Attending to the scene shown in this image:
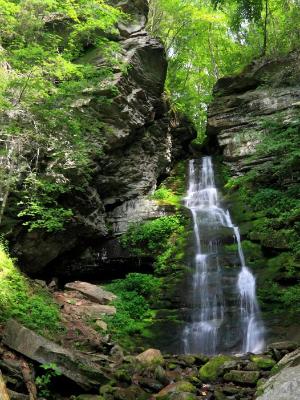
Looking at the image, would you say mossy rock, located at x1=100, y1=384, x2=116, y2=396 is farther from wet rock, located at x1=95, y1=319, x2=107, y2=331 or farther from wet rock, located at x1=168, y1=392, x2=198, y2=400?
wet rock, located at x1=95, y1=319, x2=107, y2=331

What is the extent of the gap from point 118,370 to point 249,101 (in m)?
16.7

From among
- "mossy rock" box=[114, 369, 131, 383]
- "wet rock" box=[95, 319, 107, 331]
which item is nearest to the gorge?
"mossy rock" box=[114, 369, 131, 383]

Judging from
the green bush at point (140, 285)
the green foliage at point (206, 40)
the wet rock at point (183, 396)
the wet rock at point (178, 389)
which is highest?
the green foliage at point (206, 40)

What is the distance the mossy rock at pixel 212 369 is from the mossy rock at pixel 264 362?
24.5 inches

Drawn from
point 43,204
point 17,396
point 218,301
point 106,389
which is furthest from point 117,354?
point 43,204

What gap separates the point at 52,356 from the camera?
7.50 meters

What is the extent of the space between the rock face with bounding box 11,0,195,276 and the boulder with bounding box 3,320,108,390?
5233 millimetres

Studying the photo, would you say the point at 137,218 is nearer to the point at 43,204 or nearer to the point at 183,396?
the point at 43,204

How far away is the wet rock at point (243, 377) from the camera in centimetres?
802

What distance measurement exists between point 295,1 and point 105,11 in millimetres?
15008

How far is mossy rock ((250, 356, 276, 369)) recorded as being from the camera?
28.0 ft

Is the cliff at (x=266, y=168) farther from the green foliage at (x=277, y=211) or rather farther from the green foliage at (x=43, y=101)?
the green foliage at (x=43, y=101)

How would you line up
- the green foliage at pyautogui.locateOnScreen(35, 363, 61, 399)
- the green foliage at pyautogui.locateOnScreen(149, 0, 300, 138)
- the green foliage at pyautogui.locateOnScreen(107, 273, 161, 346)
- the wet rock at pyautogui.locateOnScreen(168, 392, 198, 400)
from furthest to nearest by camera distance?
the green foliage at pyautogui.locateOnScreen(149, 0, 300, 138) → the green foliage at pyautogui.locateOnScreen(107, 273, 161, 346) → the wet rock at pyautogui.locateOnScreen(168, 392, 198, 400) → the green foliage at pyautogui.locateOnScreen(35, 363, 61, 399)

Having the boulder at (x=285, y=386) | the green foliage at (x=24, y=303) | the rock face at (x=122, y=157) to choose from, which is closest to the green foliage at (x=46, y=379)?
the green foliage at (x=24, y=303)
